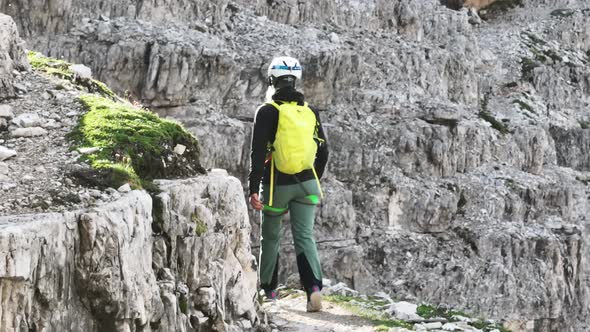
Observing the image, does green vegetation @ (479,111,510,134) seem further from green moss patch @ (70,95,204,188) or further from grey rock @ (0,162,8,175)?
grey rock @ (0,162,8,175)

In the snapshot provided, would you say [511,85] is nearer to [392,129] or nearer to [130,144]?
[392,129]

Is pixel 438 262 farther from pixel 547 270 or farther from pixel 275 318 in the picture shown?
pixel 275 318

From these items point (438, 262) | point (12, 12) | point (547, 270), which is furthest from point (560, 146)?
point (12, 12)

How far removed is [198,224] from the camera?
7492 millimetres

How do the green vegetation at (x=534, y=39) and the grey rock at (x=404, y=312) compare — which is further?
the green vegetation at (x=534, y=39)

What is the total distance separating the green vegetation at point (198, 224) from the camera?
746 cm

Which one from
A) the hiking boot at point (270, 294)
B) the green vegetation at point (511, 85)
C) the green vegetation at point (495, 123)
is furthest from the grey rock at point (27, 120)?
the green vegetation at point (511, 85)

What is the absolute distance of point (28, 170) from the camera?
22.4 ft

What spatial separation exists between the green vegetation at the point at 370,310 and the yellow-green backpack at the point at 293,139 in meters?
1.91

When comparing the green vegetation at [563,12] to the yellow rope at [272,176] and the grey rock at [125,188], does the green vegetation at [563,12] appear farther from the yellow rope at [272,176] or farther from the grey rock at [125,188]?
the grey rock at [125,188]

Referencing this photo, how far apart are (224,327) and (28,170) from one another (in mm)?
2196

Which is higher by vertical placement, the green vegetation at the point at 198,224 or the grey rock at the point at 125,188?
the grey rock at the point at 125,188

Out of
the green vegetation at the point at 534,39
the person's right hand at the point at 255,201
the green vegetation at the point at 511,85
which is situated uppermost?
the green vegetation at the point at 534,39

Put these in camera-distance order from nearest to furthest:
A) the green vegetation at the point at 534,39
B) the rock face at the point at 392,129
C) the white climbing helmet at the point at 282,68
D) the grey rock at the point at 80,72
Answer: the white climbing helmet at the point at 282,68 < the grey rock at the point at 80,72 < the rock face at the point at 392,129 < the green vegetation at the point at 534,39
